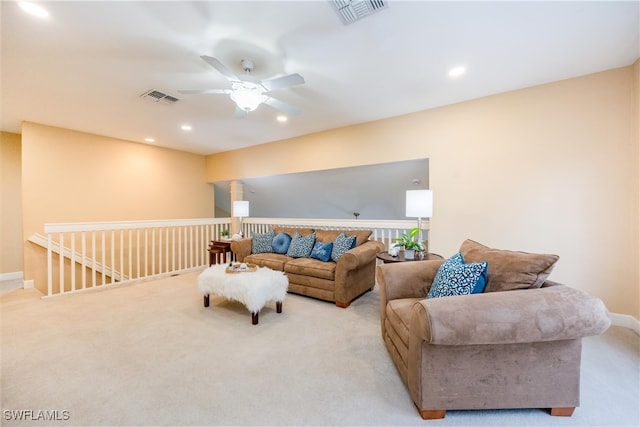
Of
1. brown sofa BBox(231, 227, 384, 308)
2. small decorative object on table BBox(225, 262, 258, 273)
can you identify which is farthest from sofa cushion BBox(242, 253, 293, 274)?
small decorative object on table BBox(225, 262, 258, 273)

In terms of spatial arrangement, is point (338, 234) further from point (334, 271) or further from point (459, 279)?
point (459, 279)

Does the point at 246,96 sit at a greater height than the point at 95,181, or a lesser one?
greater

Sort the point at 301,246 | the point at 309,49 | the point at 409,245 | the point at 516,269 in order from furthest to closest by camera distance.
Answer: the point at 301,246, the point at 409,245, the point at 309,49, the point at 516,269

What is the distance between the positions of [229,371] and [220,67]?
7.12 feet

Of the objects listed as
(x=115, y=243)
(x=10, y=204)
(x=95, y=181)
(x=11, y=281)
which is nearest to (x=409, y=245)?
(x=115, y=243)

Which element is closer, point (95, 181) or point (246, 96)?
point (246, 96)

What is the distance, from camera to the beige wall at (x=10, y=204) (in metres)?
4.26

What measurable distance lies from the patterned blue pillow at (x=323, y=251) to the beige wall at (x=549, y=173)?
4.57 feet

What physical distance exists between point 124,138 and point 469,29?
17.8ft

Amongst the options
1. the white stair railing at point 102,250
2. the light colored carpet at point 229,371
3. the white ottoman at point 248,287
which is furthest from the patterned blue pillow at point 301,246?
the white stair railing at point 102,250

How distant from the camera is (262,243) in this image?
413cm

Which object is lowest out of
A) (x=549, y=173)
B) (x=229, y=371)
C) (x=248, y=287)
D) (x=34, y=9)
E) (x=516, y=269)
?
(x=229, y=371)

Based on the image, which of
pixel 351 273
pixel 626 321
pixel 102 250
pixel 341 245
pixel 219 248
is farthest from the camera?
pixel 219 248

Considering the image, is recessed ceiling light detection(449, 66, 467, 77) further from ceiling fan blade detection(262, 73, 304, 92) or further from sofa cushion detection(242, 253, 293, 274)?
sofa cushion detection(242, 253, 293, 274)
